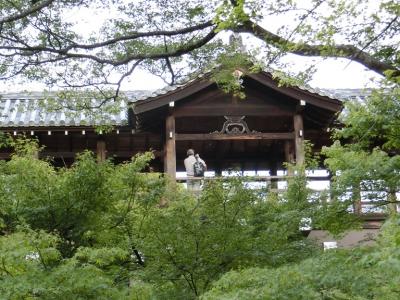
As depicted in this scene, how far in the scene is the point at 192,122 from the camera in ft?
51.2

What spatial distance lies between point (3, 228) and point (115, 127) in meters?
6.22

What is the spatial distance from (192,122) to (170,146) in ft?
6.41

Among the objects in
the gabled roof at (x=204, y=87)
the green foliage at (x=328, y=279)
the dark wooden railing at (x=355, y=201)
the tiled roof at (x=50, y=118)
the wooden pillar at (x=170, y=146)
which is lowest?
the green foliage at (x=328, y=279)

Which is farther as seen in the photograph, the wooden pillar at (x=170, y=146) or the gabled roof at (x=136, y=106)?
the wooden pillar at (x=170, y=146)

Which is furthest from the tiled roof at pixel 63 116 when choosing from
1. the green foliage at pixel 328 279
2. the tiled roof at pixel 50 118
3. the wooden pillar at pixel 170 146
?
the green foliage at pixel 328 279

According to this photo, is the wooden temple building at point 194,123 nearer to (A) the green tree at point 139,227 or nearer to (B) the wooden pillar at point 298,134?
(B) the wooden pillar at point 298,134

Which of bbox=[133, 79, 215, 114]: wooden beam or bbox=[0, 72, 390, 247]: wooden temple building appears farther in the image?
bbox=[0, 72, 390, 247]: wooden temple building

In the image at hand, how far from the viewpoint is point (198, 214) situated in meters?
8.12

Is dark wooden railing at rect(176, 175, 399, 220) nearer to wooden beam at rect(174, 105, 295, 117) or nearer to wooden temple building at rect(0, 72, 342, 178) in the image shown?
wooden temple building at rect(0, 72, 342, 178)

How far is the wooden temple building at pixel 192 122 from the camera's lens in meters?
13.8

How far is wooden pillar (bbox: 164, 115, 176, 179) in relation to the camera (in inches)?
532

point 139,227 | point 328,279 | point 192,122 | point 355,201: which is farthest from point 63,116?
point 328,279

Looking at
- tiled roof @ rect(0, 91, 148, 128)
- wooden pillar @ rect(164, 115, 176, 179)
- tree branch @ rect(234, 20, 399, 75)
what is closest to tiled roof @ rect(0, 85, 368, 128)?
tiled roof @ rect(0, 91, 148, 128)

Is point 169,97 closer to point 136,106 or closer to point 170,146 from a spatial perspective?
point 136,106
